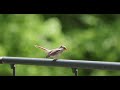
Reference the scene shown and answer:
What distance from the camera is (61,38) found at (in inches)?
215

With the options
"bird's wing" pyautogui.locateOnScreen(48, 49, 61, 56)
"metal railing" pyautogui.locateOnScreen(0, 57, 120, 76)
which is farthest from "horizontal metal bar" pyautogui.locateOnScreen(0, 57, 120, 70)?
"bird's wing" pyautogui.locateOnScreen(48, 49, 61, 56)

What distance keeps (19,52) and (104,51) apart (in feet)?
2.45

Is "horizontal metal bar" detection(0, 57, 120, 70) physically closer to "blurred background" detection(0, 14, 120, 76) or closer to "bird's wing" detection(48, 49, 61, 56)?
"bird's wing" detection(48, 49, 61, 56)

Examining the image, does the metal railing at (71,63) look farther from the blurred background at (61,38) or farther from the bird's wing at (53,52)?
the blurred background at (61,38)

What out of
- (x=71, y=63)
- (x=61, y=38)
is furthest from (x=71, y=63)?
(x=61, y=38)

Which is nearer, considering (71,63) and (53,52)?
(71,63)

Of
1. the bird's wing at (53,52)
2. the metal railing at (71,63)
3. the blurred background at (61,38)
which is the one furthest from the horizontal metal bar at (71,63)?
the blurred background at (61,38)

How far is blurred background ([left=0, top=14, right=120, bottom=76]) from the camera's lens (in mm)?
5504

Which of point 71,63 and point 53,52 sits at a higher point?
point 53,52

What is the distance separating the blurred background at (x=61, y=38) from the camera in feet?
18.1

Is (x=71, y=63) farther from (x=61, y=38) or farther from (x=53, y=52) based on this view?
(x=61, y=38)
